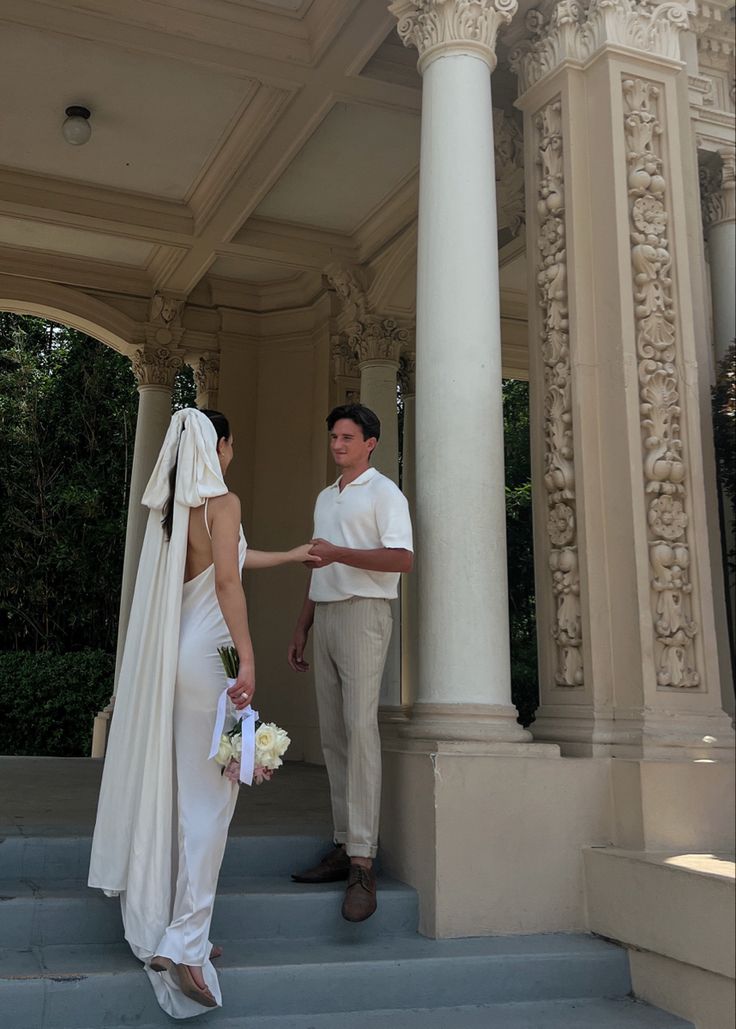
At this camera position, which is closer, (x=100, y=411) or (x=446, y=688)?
(x=446, y=688)

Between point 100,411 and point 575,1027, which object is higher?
point 100,411

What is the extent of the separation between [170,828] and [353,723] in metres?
1.01

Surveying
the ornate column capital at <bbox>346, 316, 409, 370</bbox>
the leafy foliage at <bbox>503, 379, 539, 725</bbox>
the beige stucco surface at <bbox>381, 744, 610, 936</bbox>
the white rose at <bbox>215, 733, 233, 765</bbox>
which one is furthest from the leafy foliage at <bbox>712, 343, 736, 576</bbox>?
the leafy foliage at <bbox>503, 379, 539, 725</bbox>

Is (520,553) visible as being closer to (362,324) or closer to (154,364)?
(154,364)

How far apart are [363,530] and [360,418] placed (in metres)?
0.53

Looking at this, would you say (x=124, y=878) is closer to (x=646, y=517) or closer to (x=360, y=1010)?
(x=360, y=1010)

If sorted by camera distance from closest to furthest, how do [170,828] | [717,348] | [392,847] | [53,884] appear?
[170,828]
[53,884]
[392,847]
[717,348]

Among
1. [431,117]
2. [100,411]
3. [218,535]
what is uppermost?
[100,411]

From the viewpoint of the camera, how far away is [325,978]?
11.8 ft

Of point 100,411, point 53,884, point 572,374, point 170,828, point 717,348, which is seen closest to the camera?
point 170,828

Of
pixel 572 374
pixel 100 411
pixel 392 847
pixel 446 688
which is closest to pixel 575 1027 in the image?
→ pixel 392 847

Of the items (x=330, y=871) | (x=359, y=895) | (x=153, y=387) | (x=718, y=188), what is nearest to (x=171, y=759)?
(x=359, y=895)

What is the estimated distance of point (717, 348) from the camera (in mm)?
6152

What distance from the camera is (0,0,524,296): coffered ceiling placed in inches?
269
